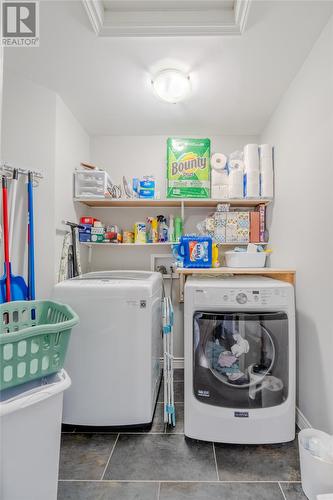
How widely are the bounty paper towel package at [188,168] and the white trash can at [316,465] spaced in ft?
6.00

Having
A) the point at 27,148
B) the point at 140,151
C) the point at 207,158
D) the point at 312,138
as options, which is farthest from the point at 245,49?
the point at 27,148

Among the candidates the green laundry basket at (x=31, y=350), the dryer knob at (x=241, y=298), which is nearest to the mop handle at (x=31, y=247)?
the green laundry basket at (x=31, y=350)

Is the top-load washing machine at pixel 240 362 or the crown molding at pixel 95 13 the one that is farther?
the top-load washing machine at pixel 240 362

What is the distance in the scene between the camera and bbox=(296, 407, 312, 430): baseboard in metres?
1.58

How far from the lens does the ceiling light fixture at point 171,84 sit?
172 centimetres

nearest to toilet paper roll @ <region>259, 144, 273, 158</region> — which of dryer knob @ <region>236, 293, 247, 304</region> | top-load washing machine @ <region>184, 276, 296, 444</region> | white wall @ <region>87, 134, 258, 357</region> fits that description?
white wall @ <region>87, 134, 258, 357</region>

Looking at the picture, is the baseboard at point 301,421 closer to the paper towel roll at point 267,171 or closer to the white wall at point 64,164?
the paper towel roll at point 267,171

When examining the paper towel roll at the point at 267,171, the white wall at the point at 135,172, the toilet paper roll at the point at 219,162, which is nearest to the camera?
the paper towel roll at the point at 267,171

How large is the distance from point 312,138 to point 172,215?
1.32 meters

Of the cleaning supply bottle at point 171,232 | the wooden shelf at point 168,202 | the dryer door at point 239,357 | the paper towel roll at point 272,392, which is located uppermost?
the wooden shelf at point 168,202

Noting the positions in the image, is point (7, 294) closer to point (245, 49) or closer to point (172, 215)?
point (172, 215)

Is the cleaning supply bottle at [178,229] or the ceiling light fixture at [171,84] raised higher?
the ceiling light fixture at [171,84]

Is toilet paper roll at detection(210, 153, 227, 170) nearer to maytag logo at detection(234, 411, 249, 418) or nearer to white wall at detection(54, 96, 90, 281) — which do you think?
white wall at detection(54, 96, 90, 281)
